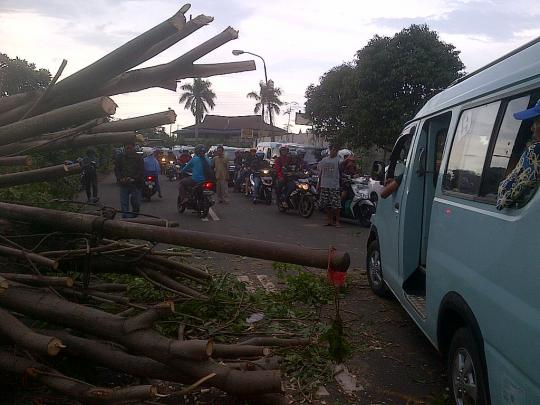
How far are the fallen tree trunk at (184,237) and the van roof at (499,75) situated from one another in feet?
4.43

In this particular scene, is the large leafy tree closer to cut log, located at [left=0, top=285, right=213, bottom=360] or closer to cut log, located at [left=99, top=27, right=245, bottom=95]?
cut log, located at [left=99, top=27, right=245, bottom=95]

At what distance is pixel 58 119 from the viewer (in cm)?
322

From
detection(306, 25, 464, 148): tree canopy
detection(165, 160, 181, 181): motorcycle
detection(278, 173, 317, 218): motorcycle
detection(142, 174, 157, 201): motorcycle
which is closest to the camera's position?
detection(278, 173, 317, 218): motorcycle

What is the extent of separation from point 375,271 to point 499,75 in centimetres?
348

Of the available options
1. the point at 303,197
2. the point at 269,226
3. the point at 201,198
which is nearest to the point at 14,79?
the point at 201,198

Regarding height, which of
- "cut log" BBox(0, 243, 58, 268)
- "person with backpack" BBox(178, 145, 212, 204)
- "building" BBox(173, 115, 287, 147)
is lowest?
"building" BBox(173, 115, 287, 147)

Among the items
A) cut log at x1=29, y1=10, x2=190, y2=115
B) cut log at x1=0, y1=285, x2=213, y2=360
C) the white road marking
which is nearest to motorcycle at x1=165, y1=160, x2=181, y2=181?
the white road marking

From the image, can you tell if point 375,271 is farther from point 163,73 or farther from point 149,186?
point 149,186

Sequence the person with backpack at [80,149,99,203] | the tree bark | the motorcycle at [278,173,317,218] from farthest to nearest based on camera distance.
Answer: the person with backpack at [80,149,99,203]
the motorcycle at [278,173,317,218]
the tree bark

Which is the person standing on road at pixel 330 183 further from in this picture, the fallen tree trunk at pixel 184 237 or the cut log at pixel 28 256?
the cut log at pixel 28 256

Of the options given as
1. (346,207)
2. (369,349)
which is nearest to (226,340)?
(369,349)

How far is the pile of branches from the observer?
323 cm

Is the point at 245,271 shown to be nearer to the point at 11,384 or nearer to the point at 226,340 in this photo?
the point at 226,340

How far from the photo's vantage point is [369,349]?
473cm
